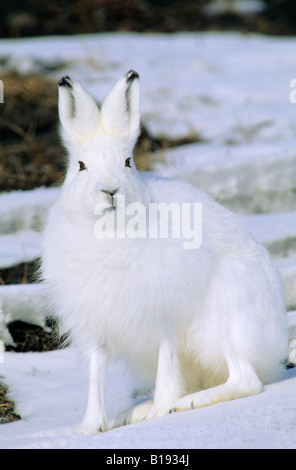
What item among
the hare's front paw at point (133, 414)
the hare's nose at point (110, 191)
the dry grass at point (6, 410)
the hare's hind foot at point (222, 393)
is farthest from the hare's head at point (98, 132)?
the dry grass at point (6, 410)

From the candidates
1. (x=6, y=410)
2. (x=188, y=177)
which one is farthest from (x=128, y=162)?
(x=188, y=177)

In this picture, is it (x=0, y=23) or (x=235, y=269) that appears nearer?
(x=235, y=269)

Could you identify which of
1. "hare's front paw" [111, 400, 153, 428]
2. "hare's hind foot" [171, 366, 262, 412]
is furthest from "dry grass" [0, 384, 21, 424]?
"hare's hind foot" [171, 366, 262, 412]

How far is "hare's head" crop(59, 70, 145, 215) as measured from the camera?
351cm

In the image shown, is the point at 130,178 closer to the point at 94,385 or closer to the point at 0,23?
the point at 94,385

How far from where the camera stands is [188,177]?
658 cm

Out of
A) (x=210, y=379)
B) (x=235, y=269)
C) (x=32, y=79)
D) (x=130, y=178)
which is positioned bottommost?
(x=210, y=379)

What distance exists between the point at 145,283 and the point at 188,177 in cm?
A: 311

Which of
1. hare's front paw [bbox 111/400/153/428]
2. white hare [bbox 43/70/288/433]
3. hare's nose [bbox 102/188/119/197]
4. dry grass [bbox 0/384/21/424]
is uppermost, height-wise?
hare's nose [bbox 102/188/119/197]

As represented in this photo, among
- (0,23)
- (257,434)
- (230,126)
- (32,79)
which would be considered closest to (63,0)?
(0,23)

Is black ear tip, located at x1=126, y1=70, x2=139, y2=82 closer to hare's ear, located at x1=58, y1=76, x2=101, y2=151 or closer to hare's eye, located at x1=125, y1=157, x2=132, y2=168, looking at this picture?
hare's ear, located at x1=58, y1=76, x2=101, y2=151

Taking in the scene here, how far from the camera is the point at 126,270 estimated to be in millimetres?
3559

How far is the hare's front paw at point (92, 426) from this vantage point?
3752mm

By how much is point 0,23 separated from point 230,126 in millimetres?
5582
